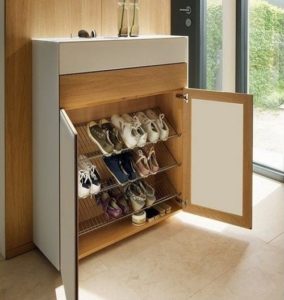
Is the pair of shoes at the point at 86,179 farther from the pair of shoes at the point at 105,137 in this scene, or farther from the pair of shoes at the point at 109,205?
the pair of shoes at the point at 109,205

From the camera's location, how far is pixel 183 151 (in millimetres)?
2598

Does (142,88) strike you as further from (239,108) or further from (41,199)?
(41,199)

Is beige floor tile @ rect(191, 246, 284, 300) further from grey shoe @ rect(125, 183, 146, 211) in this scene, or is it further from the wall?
the wall

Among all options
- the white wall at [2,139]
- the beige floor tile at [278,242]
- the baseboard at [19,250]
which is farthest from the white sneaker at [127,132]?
the beige floor tile at [278,242]

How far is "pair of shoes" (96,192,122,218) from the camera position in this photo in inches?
94.6

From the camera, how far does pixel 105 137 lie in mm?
2285

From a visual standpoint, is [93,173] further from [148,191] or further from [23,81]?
[23,81]

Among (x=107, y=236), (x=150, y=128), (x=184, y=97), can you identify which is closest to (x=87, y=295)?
(x=107, y=236)

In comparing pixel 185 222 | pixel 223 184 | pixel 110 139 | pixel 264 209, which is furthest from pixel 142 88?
pixel 264 209

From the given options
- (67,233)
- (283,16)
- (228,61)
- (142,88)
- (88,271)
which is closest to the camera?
(67,233)

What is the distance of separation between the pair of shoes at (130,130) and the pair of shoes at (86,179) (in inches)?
10.1

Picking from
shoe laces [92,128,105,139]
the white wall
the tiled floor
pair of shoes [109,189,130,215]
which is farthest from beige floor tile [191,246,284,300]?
the white wall

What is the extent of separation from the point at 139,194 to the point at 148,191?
89 millimetres

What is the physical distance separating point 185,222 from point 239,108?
32.2 inches
